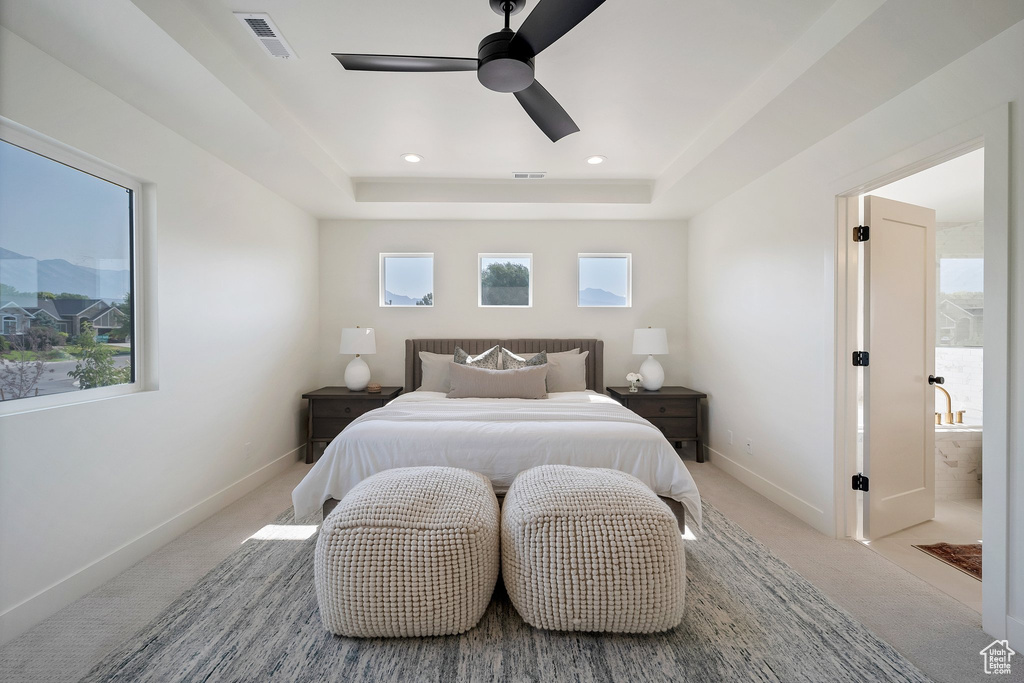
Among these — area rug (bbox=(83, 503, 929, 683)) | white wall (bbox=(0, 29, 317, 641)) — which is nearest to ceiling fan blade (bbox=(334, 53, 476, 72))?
white wall (bbox=(0, 29, 317, 641))

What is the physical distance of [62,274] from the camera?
2.12 metres

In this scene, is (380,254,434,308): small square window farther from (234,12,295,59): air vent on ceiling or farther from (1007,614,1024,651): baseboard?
(1007,614,1024,651): baseboard

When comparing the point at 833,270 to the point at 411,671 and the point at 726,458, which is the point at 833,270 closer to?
the point at 726,458

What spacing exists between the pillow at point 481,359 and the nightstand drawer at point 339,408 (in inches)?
35.2

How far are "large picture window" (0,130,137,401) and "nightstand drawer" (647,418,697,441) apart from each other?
4.01 metres

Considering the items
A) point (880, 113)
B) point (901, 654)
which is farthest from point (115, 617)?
point (880, 113)

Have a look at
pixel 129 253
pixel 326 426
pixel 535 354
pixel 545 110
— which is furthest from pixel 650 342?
pixel 129 253

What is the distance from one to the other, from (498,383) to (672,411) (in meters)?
1.74

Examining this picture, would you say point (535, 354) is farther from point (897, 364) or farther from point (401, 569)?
point (401, 569)

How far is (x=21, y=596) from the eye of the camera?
1816 mm

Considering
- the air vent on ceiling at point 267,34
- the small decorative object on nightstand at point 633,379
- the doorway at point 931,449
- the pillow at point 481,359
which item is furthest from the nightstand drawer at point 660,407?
the air vent on ceiling at point 267,34

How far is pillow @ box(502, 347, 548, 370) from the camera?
412 cm

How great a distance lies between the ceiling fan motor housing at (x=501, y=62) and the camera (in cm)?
168

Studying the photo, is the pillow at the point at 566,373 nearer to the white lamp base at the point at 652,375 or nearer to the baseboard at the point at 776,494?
the white lamp base at the point at 652,375
